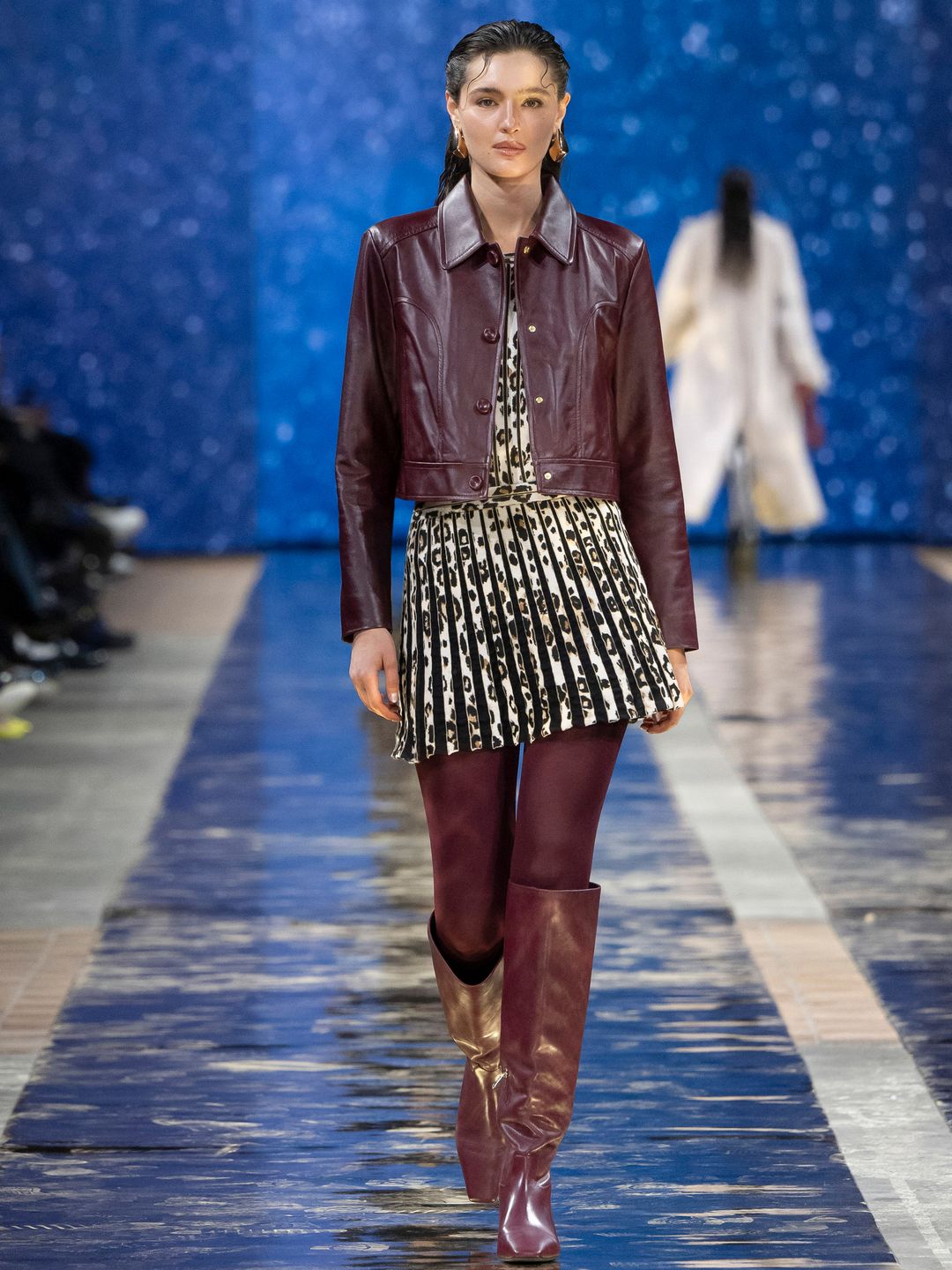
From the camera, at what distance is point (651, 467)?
9.33ft

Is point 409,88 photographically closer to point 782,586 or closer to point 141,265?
point 141,265

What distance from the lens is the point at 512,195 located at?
2775 millimetres

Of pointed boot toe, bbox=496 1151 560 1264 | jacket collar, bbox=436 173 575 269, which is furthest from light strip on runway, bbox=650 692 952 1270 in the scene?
jacket collar, bbox=436 173 575 269

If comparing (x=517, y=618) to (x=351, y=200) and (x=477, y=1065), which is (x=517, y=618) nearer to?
(x=477, y=1065)

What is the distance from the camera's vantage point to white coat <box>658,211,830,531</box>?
11492mm

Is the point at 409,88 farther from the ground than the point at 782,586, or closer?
farther from the ground

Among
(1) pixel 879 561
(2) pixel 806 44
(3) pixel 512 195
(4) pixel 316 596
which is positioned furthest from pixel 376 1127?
(2) pixel 806 44

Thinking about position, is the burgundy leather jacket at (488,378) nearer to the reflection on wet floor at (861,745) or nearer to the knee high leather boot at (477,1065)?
the knee high leather boot at (477,1065)

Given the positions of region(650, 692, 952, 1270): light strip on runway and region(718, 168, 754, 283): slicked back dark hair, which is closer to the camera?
region(650, 692, 952, 1270): light strip on runway

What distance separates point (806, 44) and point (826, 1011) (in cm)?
1111

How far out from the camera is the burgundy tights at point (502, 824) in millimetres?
2699

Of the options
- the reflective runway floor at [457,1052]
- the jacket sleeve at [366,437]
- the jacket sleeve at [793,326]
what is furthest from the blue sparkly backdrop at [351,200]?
the jacket sleeve at [366,437]

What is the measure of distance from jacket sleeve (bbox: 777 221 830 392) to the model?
8.86m

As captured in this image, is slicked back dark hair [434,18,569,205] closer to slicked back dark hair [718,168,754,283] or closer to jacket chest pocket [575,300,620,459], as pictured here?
jacket chest pocket [575,300,620,459]
